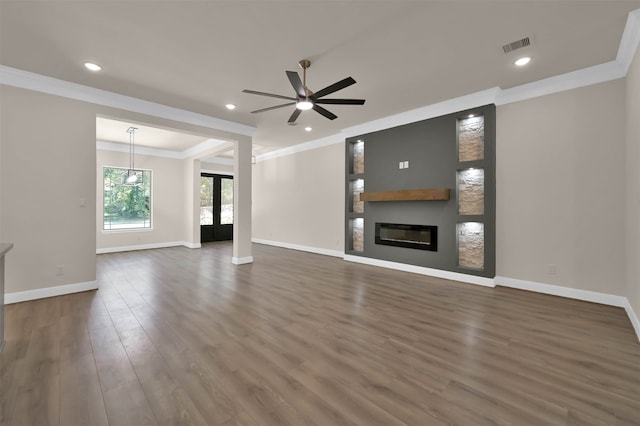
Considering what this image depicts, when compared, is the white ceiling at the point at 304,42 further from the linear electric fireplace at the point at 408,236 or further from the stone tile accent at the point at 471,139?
the linear electric fireplace at the point at 408,236

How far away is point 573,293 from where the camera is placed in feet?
12.2

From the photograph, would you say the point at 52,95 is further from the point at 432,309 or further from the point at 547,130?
the point at 547,130

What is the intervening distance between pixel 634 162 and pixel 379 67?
295 cm

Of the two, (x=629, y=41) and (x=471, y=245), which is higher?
(x=629, y=41)

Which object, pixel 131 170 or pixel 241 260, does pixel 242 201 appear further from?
pixel 131 170

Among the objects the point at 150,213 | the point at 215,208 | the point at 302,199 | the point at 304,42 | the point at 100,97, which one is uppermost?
the point at 304,42

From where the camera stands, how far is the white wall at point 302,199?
6938mm

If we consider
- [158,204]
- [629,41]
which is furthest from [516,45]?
[158,204]

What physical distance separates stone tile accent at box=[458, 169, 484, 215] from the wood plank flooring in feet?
4.44

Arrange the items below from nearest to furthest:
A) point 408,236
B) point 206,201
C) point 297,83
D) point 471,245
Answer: point 297,83 → point 471,245 → point 408,236 → point 206,201

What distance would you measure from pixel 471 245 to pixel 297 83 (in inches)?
149

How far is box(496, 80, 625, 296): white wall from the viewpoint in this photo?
11.4 ft

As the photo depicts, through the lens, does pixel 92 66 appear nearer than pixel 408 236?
Yes

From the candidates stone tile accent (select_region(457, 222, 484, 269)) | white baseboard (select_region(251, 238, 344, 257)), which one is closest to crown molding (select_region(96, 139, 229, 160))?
white baseboard (select_region(251, 238, 344, 257))
